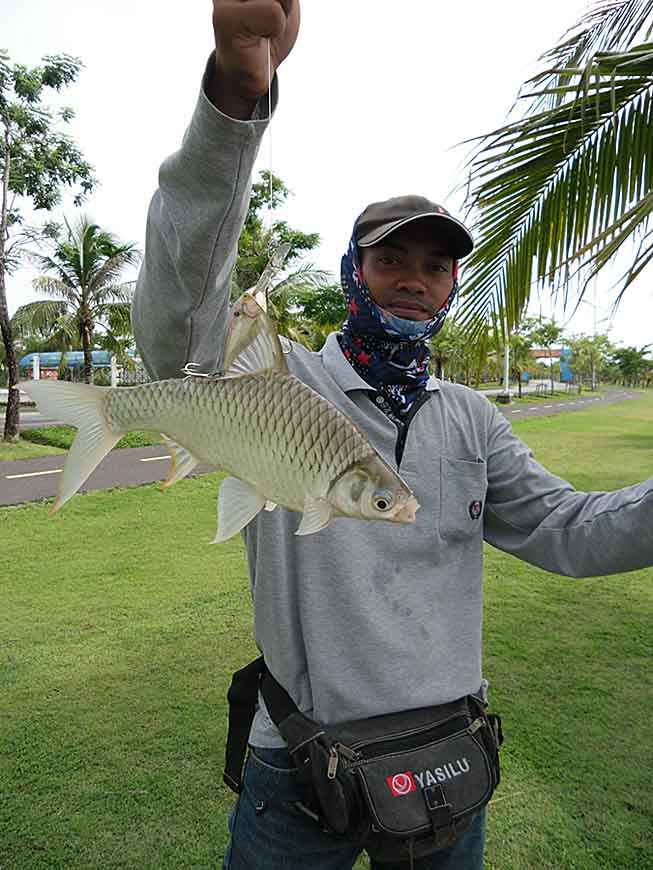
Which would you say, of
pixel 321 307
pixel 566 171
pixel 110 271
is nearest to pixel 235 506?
pixel 566 171

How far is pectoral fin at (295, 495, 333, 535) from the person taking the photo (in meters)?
0.87

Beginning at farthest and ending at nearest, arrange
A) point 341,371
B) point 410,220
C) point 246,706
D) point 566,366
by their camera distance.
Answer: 1. point 566,366
2. point 246,706
3. point 341,371
4. point 410,220

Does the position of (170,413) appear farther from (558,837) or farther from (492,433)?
(558,837)

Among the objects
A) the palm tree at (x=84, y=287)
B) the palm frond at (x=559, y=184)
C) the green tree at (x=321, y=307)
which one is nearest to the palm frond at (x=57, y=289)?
the palm tree at (x=84, y=287)

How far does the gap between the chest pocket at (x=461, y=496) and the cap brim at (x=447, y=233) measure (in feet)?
1.63

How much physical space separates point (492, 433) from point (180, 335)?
0.95 m

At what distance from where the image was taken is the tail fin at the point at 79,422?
3.18 ft

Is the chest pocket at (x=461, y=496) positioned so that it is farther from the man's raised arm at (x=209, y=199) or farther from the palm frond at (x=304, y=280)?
the palm frond at (x=304, y=280)

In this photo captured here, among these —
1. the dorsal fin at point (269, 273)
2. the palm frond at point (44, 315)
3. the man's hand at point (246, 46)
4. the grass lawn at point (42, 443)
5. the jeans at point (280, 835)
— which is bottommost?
the grass lawn at point (42, 443)

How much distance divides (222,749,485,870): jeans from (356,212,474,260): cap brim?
1.17 meters

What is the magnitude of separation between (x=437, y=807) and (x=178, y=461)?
41.4 inches

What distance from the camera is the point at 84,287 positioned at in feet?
52.4

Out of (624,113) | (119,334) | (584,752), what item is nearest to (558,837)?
(584,752)

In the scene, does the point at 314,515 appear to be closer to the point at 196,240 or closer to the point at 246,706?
the point at 196,240
